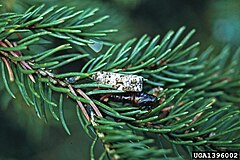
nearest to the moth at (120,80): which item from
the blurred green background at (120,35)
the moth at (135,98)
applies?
the moth at (135,98)

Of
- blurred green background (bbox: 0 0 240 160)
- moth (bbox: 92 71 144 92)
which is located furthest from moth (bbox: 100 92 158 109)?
blurred green background (bbox: 0 0 240 160)

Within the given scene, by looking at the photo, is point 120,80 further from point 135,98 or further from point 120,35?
point 120,35

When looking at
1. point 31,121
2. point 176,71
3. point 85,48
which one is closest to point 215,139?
point 176,71

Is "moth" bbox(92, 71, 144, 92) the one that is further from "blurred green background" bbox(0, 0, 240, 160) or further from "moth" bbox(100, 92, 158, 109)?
"blurred green background" bbox(0, 0, 240, 160)

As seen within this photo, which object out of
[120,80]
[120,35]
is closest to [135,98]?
[120,80]

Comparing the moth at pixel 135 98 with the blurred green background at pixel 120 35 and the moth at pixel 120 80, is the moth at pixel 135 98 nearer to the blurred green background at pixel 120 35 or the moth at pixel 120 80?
the moth at pixel 120 80
